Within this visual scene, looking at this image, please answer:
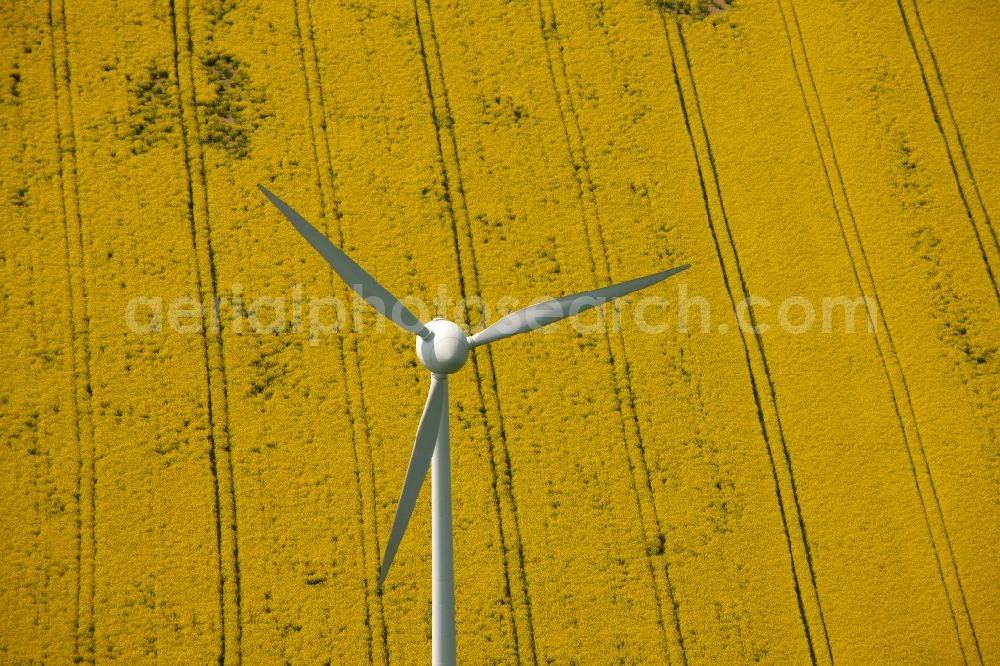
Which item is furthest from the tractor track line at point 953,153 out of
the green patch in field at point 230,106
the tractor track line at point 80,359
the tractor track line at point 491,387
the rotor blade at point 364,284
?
the tractor track line at point 80,359

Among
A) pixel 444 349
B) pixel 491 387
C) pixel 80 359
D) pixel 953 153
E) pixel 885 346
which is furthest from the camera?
pixel 953 153

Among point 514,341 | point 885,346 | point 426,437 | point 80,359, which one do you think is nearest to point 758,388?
point 885,346

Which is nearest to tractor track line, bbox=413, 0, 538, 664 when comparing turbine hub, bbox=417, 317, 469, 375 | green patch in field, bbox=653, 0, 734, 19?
green patch in field, bbox=653, 0, 734, 19

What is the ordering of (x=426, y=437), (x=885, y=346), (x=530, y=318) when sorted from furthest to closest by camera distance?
(x=885, y=346) < (x=530, y=318) < (x=426, y=437)

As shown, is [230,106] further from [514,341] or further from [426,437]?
[426,437]

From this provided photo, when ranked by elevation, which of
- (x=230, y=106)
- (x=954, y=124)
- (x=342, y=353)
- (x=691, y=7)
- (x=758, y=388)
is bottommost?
(x=758, y=388)

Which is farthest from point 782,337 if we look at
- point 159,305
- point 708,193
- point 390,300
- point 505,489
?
point 159,305

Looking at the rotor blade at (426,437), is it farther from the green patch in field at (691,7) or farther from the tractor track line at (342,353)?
the green patch in field at (691,7)

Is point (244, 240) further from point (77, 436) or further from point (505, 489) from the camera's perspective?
point (505, 489)
